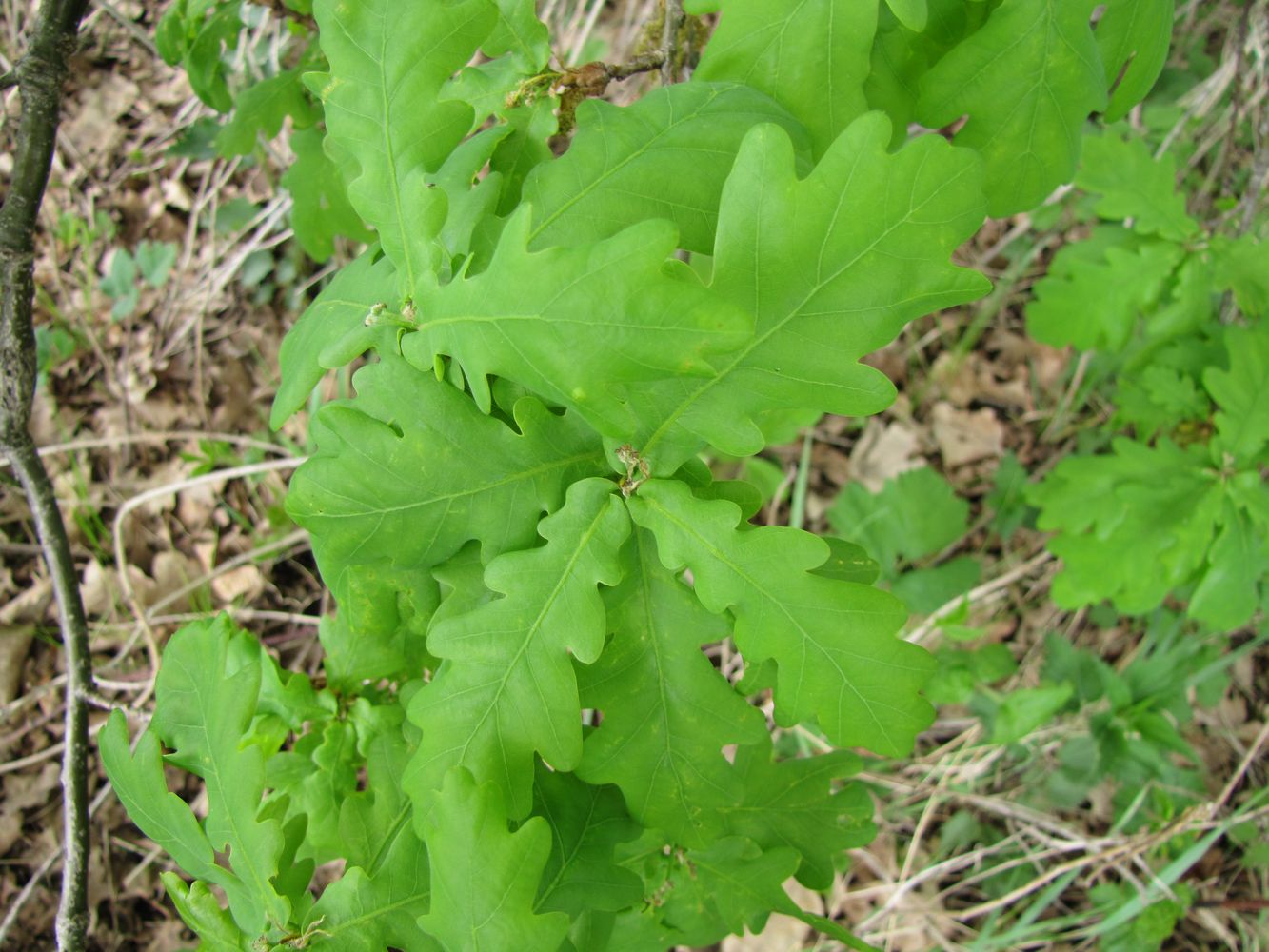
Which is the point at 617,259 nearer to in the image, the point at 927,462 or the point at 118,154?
the point at 927,462

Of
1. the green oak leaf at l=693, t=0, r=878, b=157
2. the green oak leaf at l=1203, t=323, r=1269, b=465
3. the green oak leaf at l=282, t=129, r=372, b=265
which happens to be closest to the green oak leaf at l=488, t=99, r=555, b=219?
the green oak leaf at l=693, t=0, r=878, b=157

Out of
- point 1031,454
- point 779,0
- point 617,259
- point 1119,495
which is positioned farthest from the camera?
point 1031,454

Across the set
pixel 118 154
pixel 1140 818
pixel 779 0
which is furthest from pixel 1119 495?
pixel 118 154

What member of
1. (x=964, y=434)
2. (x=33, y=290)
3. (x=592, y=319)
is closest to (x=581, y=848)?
(x=592, y=319)

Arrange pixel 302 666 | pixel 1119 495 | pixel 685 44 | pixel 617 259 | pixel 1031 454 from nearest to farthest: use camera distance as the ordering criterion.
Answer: pixel 617 259 < pixel 685 44 < pixel 1119 495 < pixel 302 666 < pixel 1031 454

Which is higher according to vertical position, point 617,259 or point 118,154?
point 118,154

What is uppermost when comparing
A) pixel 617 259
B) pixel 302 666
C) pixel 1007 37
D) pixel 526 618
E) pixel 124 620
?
pixel 1007 37

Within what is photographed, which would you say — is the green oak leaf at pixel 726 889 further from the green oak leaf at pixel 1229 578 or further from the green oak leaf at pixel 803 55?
the green oak leaf at pixel 1229 578
